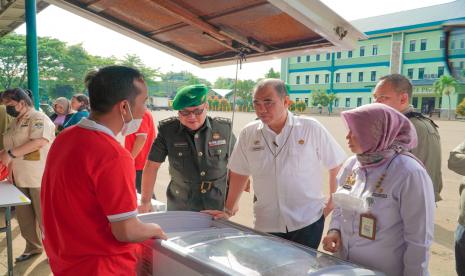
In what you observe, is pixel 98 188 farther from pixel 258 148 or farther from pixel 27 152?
pixel 27 152

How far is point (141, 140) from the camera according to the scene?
362 centimetres

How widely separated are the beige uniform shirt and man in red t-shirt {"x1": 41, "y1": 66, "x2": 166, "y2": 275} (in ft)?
7.65

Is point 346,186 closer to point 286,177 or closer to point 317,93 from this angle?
point 286,177

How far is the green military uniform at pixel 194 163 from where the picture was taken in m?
2.43

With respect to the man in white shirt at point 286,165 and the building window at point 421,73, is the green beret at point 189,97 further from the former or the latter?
the building window at point 421,73

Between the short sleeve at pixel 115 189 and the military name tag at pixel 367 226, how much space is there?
3.07 feet

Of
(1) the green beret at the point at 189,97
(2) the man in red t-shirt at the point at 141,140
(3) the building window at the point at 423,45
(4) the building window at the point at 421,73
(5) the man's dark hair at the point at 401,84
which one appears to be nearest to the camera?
(1) the green beret at the point at 189,97

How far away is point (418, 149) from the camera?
2727 mm

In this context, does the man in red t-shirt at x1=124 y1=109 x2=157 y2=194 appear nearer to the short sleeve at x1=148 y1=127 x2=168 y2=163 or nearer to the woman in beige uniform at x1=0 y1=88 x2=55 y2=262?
the woman in beige uniform at x1=0 y1=88 x2=55 y2=262

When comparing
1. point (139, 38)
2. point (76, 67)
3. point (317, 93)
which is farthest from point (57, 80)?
point (139, 38)

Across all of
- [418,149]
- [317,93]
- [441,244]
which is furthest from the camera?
[317,93]

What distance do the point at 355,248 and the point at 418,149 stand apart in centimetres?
155

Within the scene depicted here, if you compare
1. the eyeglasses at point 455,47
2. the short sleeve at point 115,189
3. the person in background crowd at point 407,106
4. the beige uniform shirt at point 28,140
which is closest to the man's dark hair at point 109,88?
the short sleeve at point 115,189

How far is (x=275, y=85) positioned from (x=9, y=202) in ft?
7.01
